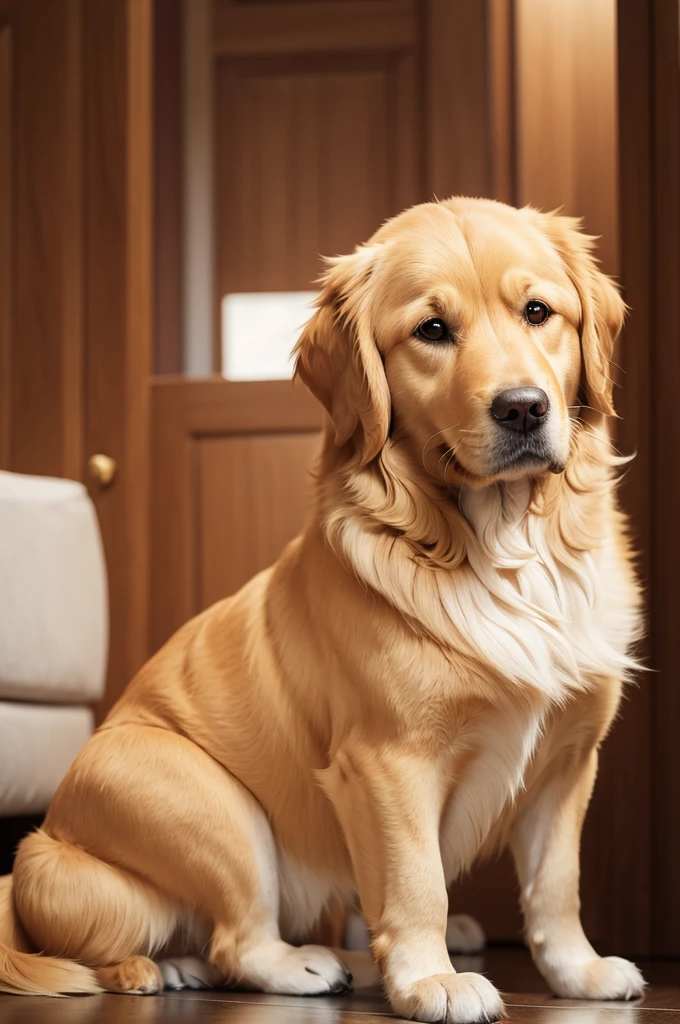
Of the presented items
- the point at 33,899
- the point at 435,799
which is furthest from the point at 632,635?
the point at 33,899

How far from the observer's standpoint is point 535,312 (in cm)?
145

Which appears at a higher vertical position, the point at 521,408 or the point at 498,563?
the point at 521,408

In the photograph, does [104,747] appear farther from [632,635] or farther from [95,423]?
[95,423]

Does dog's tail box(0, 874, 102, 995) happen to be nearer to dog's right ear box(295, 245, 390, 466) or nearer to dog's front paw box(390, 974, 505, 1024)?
dog's front paw box(390, 974, 505, 1024)

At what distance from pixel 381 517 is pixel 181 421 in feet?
3.56

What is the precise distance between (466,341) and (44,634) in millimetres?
1035

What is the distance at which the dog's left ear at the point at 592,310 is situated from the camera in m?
1.51

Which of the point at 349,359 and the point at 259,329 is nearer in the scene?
the point at 349,359

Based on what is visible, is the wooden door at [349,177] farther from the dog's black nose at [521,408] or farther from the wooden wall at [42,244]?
the dog's black nose at [521,408]

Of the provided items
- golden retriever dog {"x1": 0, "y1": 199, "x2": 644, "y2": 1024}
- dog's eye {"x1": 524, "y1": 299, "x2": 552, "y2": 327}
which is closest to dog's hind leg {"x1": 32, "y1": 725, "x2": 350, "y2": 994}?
golden retriever dog {"x1": 0, "y1": 199, "x2": 644, "y2": 1024}

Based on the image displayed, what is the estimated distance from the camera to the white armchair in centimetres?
194

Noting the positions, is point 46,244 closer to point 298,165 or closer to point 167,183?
point 167,183

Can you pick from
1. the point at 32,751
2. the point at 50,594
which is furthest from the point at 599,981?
the point at 50,594

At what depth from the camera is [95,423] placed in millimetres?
2477
